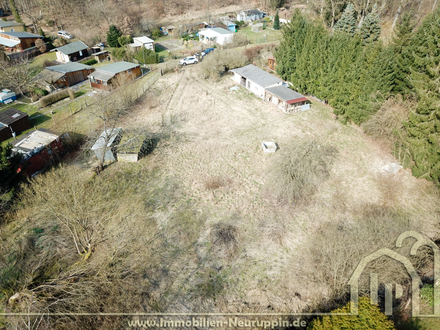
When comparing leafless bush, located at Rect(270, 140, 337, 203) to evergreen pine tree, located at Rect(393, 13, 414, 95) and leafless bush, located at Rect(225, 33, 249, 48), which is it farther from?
leafless bush, located at Rect(225, 33, 249, 48)

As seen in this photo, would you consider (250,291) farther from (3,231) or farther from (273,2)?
(273,2)

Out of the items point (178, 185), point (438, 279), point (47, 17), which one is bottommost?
point (178, 185)

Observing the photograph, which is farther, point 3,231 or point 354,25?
point 354,25

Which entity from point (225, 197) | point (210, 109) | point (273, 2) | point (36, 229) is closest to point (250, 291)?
point (225, 197)

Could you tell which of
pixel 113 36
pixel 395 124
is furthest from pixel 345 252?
pixel 113 36

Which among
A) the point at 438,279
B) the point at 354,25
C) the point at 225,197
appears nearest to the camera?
the point at 438,279

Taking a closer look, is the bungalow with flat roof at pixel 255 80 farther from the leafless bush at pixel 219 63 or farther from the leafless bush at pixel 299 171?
the leafless bush at pixel 299 171

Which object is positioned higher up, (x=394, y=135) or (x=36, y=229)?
(x=394, y=135)
